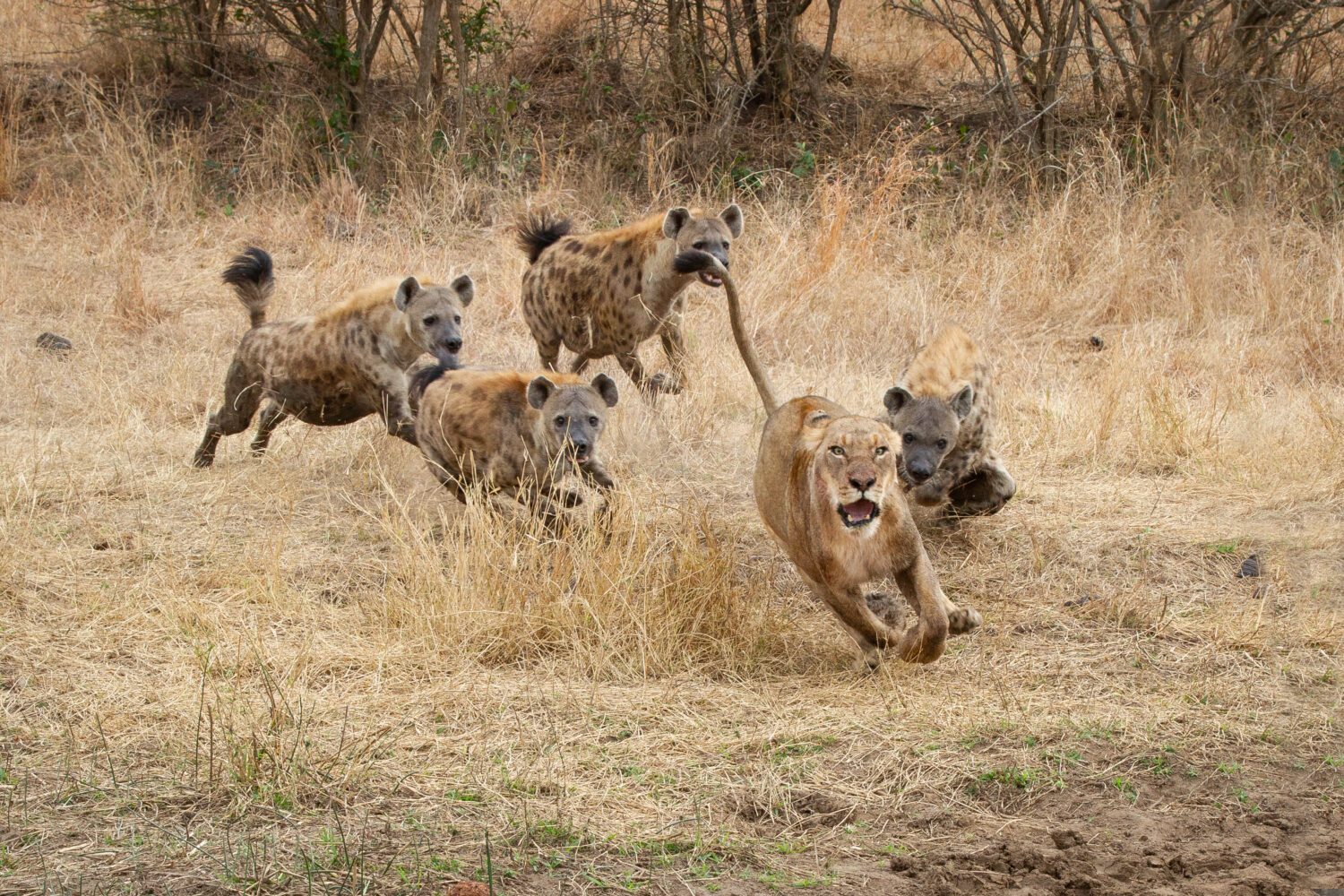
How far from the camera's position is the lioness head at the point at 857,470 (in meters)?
4.03

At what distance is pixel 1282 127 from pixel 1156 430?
643cm

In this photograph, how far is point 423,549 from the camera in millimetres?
5000

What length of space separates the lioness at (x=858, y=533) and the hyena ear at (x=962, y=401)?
3.66ft

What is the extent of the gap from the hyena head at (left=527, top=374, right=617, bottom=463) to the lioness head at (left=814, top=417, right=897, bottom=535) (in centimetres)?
159

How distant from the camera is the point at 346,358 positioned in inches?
267

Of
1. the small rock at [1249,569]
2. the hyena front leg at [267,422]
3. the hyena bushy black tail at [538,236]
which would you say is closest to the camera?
the small rock at [1249,569]

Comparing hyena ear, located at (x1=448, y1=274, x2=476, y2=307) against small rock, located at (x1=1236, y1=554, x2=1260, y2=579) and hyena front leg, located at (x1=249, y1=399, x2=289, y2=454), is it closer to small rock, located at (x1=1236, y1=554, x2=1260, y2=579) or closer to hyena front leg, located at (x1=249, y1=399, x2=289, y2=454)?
hyena front leg, located at (x1=249, y1=399, x2=289, y2=454)

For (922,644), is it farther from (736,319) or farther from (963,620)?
(736,319)

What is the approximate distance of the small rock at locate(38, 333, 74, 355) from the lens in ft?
29.5

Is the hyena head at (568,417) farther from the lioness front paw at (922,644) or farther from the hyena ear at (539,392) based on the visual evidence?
the lioness front paw at (922,644)

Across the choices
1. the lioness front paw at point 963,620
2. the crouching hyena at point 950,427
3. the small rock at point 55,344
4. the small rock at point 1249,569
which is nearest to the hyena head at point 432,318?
the crouching hyena at point 950,427

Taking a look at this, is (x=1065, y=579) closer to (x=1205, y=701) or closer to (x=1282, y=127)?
(x=1205, y=701)

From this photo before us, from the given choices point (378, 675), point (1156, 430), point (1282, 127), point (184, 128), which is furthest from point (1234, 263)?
point (184, 128)

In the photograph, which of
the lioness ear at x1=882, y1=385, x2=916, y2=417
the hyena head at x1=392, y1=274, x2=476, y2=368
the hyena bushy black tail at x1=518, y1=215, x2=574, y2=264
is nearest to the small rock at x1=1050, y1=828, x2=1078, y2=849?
the lioness ear at x1=882, y1=385, x2=916, y2=417
